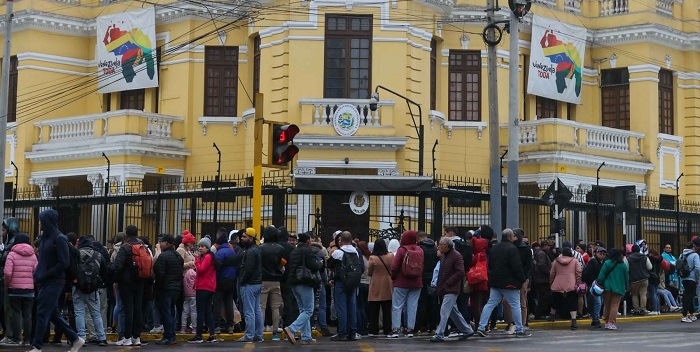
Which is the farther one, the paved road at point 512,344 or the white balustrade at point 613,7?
the white balustrade at point 613,7

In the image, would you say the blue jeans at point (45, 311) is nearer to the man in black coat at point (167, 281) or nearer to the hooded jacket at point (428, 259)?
the man in black coat at point (167, 281)

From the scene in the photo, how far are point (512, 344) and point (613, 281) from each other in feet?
17.2

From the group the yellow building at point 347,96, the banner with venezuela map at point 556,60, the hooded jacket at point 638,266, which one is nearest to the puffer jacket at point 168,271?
the hooded jacket at point 638,266

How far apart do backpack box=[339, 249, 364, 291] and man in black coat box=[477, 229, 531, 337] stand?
213 cm

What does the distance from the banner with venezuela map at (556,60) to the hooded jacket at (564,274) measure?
1524cm

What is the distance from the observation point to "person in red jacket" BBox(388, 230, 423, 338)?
2038 cm

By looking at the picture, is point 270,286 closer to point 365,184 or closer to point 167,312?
point 167,312

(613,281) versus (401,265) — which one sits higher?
(401,265)

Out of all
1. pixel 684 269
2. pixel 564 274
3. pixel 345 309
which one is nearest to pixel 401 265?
pixel 345 309

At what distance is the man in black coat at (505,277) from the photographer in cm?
2031

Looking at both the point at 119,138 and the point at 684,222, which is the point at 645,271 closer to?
the point at 684,222

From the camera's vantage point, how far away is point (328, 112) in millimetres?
33719

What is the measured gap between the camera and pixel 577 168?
123 ft

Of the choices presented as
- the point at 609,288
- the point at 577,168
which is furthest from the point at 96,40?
the point at 609,288
